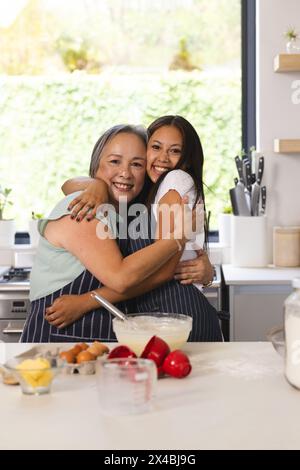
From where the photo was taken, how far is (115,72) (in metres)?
4.41

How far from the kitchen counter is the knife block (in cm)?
208

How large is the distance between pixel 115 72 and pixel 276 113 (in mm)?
930

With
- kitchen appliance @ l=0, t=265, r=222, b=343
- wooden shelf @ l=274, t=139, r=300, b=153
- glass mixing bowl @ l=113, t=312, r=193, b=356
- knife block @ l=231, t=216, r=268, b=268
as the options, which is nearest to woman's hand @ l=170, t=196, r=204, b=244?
glass mixing bowl @ l=113, t=312, r=193, b=356

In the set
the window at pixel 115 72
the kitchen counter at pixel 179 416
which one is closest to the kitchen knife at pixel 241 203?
the window at pixel 115 72

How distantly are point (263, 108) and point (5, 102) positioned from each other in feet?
4.68

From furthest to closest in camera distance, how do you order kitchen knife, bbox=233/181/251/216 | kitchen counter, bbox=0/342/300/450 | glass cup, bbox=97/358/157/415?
kitchen knife, bbox=233/181/251/216 → glass cup, bbox=97/358/157/415 → kitchen counter, bbox=0/342/300/450

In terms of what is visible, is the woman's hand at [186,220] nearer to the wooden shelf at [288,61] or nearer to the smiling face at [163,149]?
the smiling face at [163,149]

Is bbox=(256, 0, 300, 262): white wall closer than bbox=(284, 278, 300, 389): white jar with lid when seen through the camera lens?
No

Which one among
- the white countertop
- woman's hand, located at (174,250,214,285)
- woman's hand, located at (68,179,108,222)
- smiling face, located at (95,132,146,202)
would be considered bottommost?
the white countertop

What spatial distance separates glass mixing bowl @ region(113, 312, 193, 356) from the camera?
1917mm

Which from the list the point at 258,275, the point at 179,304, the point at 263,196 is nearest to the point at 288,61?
the point at 263,196

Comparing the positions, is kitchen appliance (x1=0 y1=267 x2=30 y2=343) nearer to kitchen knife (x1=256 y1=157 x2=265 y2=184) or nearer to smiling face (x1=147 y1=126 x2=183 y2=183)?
smiling face (x1=147 y1=126 x2=183 y2=183)

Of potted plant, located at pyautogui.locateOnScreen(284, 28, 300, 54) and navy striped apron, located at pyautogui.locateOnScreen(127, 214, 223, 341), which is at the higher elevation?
potted plant, located at pyautogui.locateOnScreen(284, 28, 300, 54)

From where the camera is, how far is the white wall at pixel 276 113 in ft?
13.4
